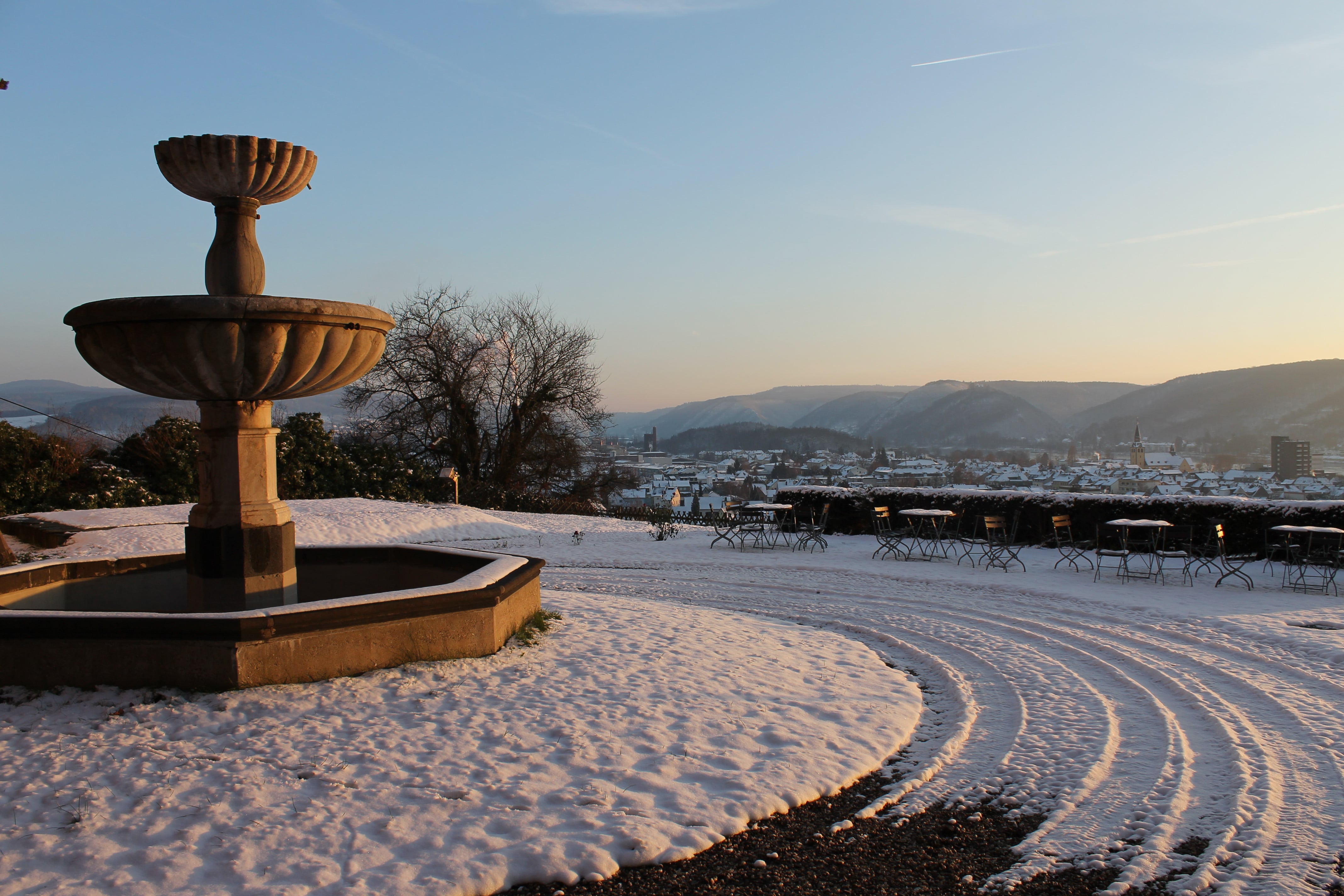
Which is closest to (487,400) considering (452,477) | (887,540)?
(452,477)

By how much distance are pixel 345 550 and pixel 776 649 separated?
4384 mm

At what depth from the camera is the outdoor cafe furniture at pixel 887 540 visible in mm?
14469

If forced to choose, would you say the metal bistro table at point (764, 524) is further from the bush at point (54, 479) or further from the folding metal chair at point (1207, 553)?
the bush at point (54, 479)

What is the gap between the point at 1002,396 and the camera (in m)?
87.6

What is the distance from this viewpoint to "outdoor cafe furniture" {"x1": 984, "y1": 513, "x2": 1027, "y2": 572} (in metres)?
13.0

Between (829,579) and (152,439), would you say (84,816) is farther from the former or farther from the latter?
(152,439)

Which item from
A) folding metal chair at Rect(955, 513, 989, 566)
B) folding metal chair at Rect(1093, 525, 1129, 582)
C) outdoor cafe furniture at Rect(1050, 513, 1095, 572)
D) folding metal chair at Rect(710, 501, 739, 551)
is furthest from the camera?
folding metal chair at Rect(710, 501, 739, 551)

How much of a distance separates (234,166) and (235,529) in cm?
249

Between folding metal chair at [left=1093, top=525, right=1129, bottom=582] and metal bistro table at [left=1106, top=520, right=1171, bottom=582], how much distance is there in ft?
0.09

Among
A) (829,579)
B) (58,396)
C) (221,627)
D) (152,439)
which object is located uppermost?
(58,396)

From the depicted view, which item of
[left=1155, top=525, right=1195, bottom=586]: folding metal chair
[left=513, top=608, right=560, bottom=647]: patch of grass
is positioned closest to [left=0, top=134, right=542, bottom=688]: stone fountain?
[left=513, top=608, right=560, bottom=647]: patch of grass

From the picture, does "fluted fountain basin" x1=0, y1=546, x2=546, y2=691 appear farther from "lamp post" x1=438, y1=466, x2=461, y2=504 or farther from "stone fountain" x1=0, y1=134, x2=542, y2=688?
"lamp post" x1=438, y1=466, x2=461, y2=504

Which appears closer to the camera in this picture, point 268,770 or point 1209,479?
point 268,770

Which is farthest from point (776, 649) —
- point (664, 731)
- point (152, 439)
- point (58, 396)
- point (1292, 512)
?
point (58, 396)
